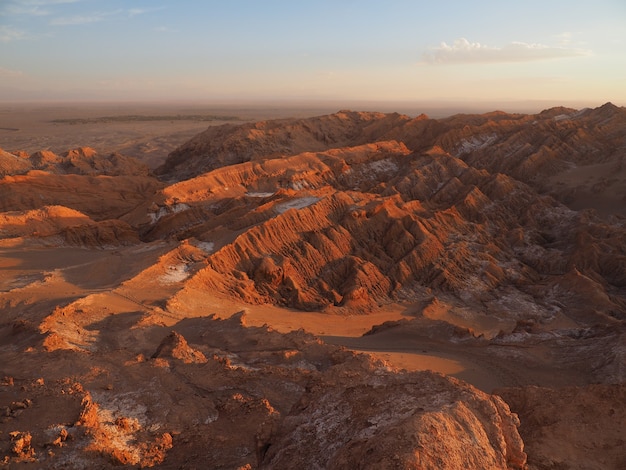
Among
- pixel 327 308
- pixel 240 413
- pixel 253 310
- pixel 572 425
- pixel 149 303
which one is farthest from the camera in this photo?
pixel 327 308

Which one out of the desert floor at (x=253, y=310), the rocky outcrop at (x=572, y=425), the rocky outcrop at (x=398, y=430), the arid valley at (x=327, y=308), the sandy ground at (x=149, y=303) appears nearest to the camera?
the rocky outcrop at (x=398, y=430)

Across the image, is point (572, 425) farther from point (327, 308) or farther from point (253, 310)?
point (327, 308)


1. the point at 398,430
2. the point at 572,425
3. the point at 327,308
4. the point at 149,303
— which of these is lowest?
the point at 327,308

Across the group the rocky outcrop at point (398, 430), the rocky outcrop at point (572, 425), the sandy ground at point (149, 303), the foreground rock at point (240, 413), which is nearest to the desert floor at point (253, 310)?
the sandy ground at point (149, 303)

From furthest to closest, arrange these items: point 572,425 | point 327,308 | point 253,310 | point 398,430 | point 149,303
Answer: point 327,308 < point 253,310 < point 149,303 < point 572,425 < point 398,430

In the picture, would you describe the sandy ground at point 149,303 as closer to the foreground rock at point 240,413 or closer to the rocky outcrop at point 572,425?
the foreground rock at point 240,413

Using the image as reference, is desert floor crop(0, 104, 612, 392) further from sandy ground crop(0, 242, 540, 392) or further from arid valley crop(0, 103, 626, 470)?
arid valley crop(0, 103, 626, 470)

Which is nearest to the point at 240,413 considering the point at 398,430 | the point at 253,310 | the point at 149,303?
the point at 398,430

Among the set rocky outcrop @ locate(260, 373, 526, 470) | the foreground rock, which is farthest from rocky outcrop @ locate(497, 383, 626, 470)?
the foreground rock

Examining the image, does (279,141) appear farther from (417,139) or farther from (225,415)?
(225,415)
